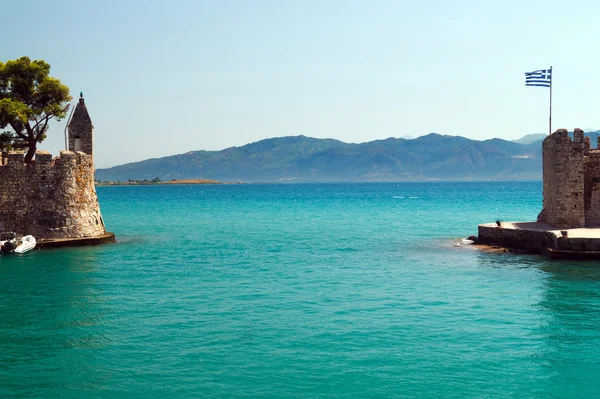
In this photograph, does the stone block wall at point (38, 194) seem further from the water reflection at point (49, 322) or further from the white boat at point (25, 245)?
the water reflection at point (49, 322)

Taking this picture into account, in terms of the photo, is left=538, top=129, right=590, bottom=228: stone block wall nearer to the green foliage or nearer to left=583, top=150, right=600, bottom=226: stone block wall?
left=583, top=150, right=600, bottom=226: stone block wall

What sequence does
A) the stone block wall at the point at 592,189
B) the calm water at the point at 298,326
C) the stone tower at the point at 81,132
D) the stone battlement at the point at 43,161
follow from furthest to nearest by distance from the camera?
the stone tower at the point at 81,132
the stone battlement at the point at 43,161
the stone block wall at the point at 592,189
the calm water at the point at 298,326

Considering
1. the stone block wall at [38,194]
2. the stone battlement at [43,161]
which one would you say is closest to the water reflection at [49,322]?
the stone block wall at [38,194]

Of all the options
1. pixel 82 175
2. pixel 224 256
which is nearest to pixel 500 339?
pixel 224 256

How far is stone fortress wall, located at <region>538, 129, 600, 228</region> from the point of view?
2956 centimetres

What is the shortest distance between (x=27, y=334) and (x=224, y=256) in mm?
15335

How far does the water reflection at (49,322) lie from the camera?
12875 millimetres

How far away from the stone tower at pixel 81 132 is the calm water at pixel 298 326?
7.89m

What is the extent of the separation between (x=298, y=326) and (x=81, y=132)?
23511 millimetres

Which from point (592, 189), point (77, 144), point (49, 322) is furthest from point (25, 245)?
point (592, 189)

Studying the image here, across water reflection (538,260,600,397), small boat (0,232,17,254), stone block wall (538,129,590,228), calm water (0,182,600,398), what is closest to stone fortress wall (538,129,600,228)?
stone block wall (538,129,590,228)

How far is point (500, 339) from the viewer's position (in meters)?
15.0

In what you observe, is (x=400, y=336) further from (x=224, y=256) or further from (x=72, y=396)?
(x=224, y=256)

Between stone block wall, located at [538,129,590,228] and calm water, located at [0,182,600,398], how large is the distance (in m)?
3.84
